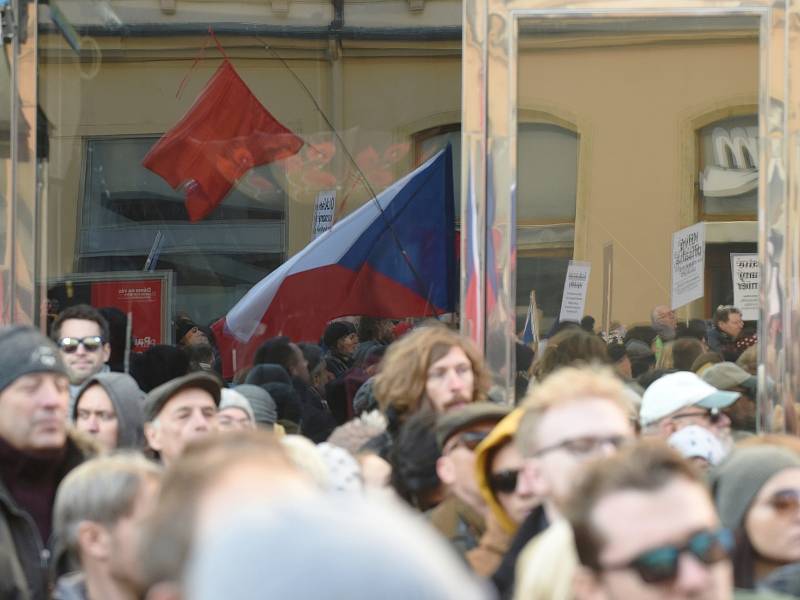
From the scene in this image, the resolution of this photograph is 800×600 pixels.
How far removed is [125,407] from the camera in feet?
16.9

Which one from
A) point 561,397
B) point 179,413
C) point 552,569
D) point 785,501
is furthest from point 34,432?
point 785,501

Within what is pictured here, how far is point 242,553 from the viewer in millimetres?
1215

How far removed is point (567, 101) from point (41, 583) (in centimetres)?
350

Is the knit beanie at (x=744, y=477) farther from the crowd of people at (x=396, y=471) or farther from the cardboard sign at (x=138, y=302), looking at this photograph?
the cardboard sign at (x=138, y=302)

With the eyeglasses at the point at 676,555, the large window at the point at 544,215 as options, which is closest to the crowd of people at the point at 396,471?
the eyeglasses at the point at 676,555

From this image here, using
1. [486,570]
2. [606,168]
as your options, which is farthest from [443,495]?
[606,168]

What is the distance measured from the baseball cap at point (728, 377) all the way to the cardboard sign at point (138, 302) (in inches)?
107

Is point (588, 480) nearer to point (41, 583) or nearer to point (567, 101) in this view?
point (41, 583)

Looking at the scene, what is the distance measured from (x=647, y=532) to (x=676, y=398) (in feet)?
10.2

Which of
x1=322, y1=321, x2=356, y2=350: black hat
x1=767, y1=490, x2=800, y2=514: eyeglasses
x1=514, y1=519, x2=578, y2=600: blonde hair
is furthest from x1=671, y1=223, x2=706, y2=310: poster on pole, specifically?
x1=514, y1=519, x2=578, y2=600: blonde hair

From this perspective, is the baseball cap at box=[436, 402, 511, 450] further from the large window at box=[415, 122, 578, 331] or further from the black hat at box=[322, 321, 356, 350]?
the black hat at box=[322, 321, 356, 350]

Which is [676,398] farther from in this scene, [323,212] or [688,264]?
[323,212]

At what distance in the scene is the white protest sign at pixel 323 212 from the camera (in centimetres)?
748

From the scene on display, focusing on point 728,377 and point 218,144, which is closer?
point 728,377
